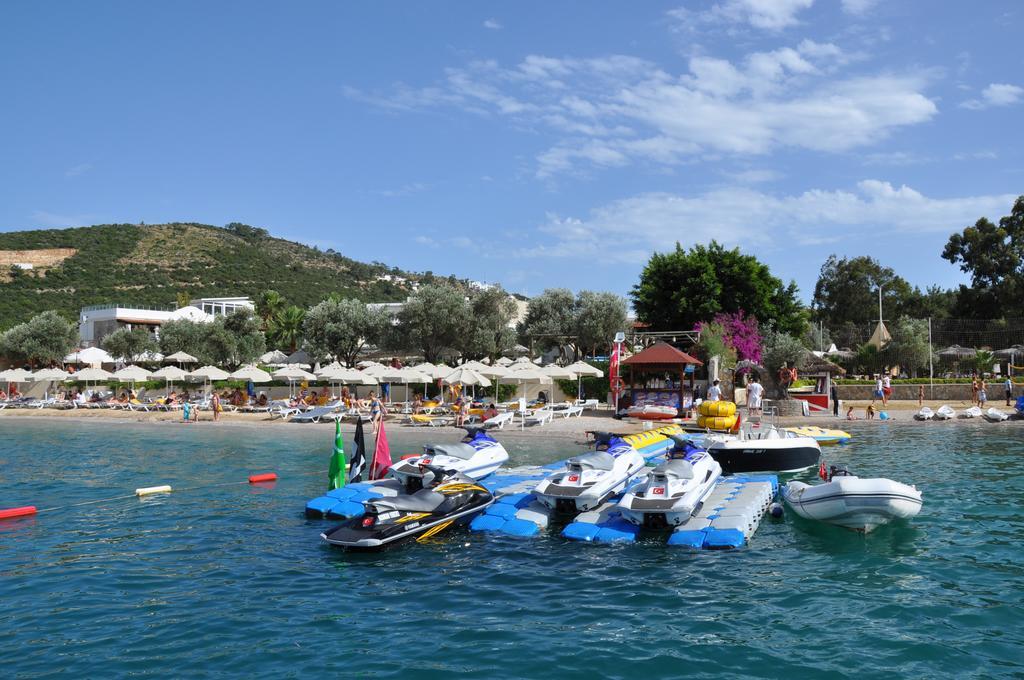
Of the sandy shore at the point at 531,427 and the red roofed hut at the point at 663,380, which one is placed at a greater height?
the red roofed hut at the point at 663,380

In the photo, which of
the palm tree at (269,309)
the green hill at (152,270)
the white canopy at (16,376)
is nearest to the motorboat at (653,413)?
the white canopy at (16,376)

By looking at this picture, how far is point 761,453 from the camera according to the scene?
798 inches

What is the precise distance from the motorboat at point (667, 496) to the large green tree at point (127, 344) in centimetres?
5352

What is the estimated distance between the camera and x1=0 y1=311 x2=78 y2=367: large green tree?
54.7 meters

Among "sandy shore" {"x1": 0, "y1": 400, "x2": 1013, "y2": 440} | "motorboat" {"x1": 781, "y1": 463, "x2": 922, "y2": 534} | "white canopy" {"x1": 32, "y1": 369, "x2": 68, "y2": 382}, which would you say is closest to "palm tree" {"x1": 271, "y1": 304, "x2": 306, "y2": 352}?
"white canopy" {"x1": 32, "y1": 369, "x2": 68, "y2": 382}

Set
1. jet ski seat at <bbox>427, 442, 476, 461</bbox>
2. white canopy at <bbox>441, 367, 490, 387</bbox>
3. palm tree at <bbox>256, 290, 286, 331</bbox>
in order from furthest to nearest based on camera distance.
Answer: palm tree at <bbox>256, 290, 286, 331</bbox> < white canopy at <bbox>441, 367, 490, 387</bbox> < jet ski seat at <bbox>427, 442, 476, 461</bbox>

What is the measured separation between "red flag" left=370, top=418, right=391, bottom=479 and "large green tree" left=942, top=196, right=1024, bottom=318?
56127mm

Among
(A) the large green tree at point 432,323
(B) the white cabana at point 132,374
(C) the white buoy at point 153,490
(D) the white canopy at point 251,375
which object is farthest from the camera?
(A) the large green tree at point 432,323

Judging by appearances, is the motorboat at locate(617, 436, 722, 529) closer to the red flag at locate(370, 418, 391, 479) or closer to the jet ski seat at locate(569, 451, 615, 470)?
the jet ski seat at locate(569, 451, 615, 470)

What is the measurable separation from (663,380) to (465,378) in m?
9.47

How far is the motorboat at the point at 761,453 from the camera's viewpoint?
20.2 meters

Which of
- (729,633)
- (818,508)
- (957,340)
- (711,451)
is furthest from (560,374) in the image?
(957,340)

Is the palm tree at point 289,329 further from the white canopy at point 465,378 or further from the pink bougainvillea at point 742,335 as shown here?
the pink bougainvillea at point 742,335

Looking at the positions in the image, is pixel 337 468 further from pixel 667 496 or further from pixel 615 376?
pixel 615 376
